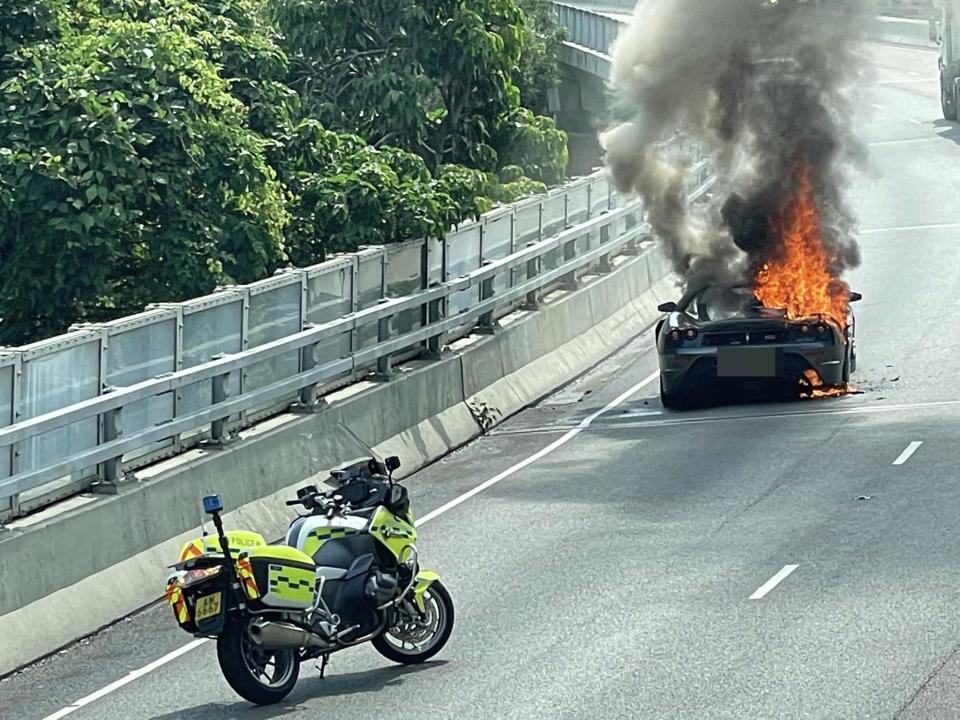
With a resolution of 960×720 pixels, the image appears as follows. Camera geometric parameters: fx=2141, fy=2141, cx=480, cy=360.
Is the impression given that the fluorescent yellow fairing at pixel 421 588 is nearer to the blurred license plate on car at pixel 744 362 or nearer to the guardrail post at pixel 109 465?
the guardrail post at pixel 109 465

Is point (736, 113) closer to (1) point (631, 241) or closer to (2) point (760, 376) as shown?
(1) point (631, 241)

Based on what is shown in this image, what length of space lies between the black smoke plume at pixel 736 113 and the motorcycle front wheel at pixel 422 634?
44.1ft

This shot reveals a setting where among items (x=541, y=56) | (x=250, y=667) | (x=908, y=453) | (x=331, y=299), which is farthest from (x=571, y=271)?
(x=541, y=56)

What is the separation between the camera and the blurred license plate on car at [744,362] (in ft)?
73.7

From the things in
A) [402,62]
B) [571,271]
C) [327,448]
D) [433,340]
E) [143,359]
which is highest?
[402,62]

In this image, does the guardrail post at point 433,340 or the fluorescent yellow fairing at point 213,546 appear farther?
the guardrail post at point 433,340

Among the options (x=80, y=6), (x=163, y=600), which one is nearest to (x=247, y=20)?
(x=80, y=6)

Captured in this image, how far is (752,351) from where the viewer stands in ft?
73.8

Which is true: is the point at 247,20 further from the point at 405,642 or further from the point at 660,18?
the point at 405,642

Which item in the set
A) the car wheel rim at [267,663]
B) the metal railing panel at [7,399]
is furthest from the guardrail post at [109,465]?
the car wheel rim at [267,663]

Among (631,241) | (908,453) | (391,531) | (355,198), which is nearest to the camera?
(391,531)

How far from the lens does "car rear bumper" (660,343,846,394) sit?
73.5 feet

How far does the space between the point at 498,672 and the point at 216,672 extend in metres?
1.85

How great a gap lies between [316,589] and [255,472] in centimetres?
497
